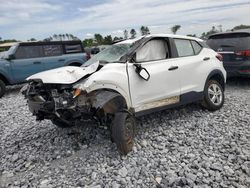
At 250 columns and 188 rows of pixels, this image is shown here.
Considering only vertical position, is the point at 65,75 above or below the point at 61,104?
above

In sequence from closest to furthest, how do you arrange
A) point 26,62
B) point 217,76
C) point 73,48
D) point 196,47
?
point 196,47, point 217,76, point 26,62, point 73,48

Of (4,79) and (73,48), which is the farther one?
(73,48)

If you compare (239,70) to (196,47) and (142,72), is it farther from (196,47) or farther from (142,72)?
(142,72)

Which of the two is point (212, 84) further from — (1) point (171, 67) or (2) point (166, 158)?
(2) point (166, 158)

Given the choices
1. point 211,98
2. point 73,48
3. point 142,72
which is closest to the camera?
point 142,72

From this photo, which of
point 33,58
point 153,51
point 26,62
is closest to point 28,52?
point 33,58

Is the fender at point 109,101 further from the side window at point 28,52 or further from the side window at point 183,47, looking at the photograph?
the side window at point 28,52

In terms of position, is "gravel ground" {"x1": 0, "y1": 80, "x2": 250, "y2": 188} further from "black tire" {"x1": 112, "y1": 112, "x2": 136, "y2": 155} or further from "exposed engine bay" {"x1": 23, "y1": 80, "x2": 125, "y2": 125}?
"exposed engine bay" {"x1": 23, "y1": 80, "x2": 125, "y2": 125}

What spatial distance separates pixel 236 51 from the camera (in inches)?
302

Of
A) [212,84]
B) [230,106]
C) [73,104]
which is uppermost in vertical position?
[73,104]

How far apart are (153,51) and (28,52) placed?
6328 millimetres

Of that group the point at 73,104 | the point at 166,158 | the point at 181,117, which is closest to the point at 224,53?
the point at 181,117

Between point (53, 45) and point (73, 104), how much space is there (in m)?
7.13

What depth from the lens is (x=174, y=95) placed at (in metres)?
5.25
